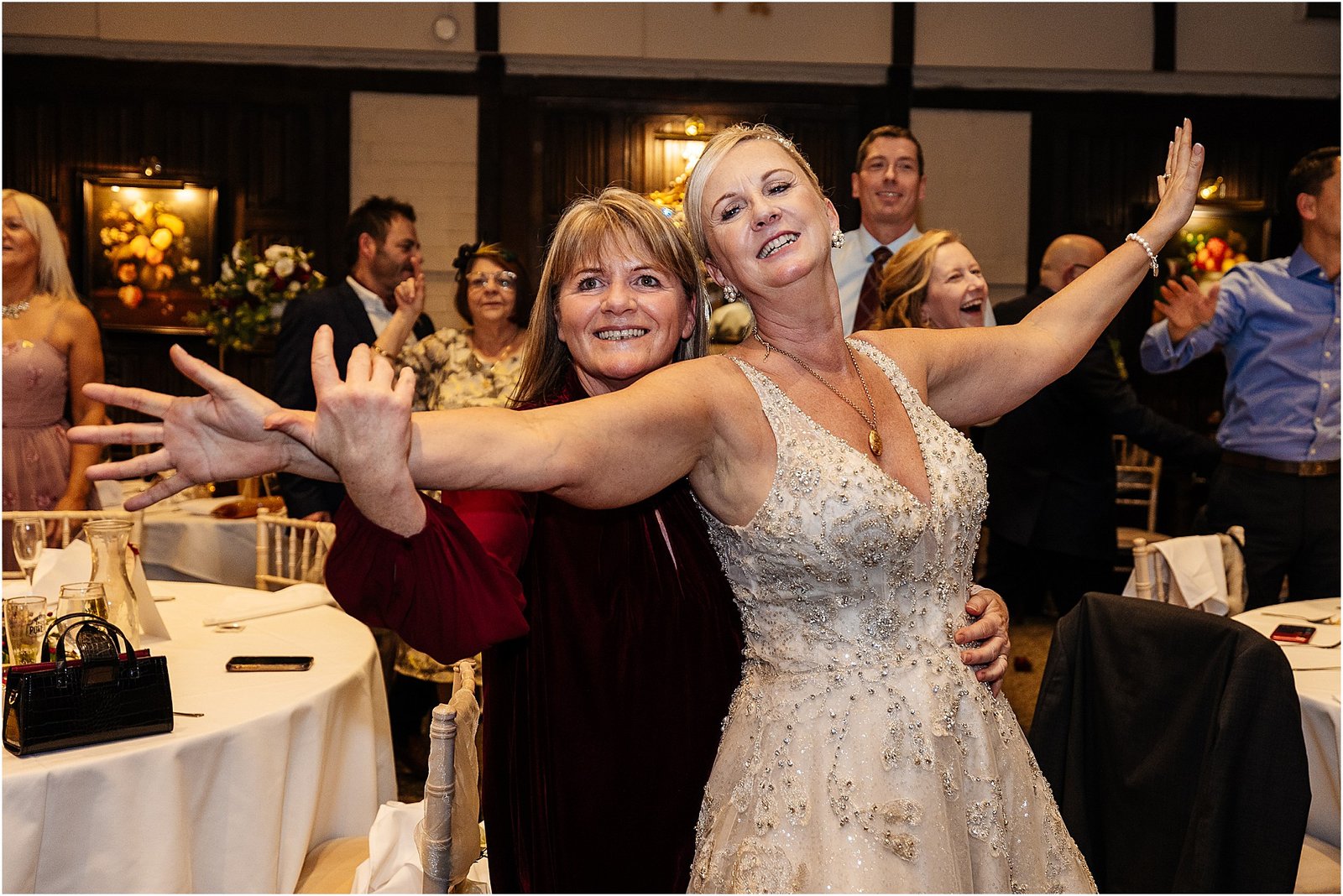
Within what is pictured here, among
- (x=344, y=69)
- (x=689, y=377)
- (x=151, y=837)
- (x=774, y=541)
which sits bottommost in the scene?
(x=151, y=837)

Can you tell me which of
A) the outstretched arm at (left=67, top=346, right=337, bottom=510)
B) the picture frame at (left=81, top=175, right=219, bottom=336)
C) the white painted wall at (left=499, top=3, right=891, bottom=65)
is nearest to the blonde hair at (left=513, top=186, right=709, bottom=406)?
the outstretched arm at (left=67, top=346, right=337, bottom=510)

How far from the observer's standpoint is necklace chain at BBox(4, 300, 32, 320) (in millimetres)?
3986

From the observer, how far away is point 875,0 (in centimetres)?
780

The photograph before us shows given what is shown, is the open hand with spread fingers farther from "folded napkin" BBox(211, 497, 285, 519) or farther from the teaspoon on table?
"folded napkin" BBox(211, 497, 285, 519)

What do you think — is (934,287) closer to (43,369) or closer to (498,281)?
(498,281)

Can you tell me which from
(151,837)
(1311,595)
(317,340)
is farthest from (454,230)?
(317,340)

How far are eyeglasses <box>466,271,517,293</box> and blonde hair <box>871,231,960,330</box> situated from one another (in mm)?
1275

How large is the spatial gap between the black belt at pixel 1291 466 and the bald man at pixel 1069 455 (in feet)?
2.33

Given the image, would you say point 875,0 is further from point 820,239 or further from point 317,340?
point 317,340

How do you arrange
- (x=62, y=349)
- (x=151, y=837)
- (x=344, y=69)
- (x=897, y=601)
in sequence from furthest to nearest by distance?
(x=344, y=69)
(x=62, y=349)
(x=151, y=837)
(x=897, y=601)

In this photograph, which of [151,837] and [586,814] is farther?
[151,837]

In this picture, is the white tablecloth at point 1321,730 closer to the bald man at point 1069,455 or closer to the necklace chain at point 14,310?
the bald man at point 1069,455

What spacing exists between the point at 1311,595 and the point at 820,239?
2.93 metres

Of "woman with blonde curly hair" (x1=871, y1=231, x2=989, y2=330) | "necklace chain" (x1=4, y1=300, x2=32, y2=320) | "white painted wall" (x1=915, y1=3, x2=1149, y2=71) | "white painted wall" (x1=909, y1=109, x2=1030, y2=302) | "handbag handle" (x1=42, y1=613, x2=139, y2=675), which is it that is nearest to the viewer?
"handbag handle" (x1=42, y1=613, x2=139, y2=675)
